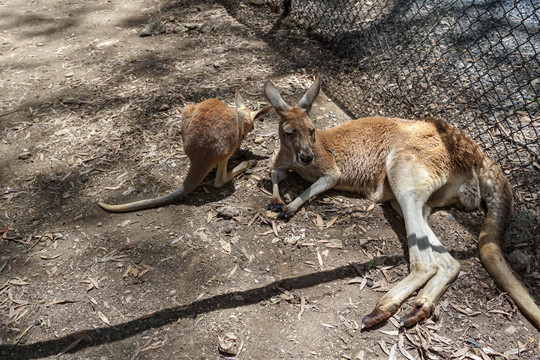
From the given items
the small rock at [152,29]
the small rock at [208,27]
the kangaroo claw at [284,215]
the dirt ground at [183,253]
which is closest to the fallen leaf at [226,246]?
the dirt ground at [183,253]

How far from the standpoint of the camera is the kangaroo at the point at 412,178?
9.43 ft

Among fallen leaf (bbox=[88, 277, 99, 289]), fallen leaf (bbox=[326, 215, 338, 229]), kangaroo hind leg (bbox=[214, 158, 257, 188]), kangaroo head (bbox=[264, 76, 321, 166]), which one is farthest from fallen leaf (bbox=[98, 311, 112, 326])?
kangaroo head (bbox=[264, 76, 321, 166])

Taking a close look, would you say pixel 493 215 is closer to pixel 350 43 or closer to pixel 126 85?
pixel 350 43

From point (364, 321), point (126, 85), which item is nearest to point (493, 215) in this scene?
point (364, 321)

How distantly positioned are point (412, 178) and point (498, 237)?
2.53 ft

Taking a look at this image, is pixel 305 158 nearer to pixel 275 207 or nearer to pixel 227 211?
pixel 275 207

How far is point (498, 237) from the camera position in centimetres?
307

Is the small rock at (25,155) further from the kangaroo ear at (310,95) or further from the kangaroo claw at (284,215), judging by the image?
the kangaroo ear at (310,95)

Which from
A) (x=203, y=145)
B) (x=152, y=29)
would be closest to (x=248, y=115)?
(x=203, y=145)

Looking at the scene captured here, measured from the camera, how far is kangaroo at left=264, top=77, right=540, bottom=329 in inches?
113

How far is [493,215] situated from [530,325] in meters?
0.87

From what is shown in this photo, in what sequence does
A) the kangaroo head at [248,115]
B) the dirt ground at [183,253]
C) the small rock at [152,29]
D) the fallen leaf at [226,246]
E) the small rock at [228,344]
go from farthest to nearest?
the small rock at [152,29]
the kangaroo head at [248,115]
the fallen leaf at [226,246]
the dirt ground at [183,253]
the small rock at [228,344]

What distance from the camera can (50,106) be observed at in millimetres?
4762

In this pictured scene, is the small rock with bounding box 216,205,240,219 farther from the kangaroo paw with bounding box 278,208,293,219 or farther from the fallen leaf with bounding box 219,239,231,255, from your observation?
the kangaroo paw with bounding box 278,208,293,219
